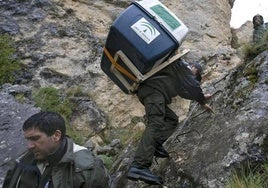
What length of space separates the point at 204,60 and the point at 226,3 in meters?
5.24

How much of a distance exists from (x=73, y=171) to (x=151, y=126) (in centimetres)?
181

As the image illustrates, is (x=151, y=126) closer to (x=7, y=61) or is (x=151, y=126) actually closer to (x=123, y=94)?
(x=123, y=94)

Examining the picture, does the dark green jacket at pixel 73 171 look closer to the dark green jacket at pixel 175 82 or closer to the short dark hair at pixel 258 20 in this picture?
the dark green jacket at pixel 175 82

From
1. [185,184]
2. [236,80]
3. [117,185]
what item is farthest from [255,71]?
[117,185]

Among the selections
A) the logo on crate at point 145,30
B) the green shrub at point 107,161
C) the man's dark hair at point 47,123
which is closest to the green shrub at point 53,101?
the green shrub at point 107,161

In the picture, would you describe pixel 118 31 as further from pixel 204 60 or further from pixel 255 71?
pixel 204 60

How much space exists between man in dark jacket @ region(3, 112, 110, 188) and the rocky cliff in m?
1.57

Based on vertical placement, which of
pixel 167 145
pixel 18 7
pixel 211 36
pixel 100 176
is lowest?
pixel 18 7

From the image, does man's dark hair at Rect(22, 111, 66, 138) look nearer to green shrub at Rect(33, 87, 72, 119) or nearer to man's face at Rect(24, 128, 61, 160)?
man's face at Rect(24, 128, 61, 160)

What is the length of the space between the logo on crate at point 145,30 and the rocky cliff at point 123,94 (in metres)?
1.23

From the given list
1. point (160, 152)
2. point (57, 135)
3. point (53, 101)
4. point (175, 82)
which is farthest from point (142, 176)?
point (53, 101)

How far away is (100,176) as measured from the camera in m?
3.03

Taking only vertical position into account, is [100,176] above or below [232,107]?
above

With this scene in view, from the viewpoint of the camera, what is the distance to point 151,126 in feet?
15.3
